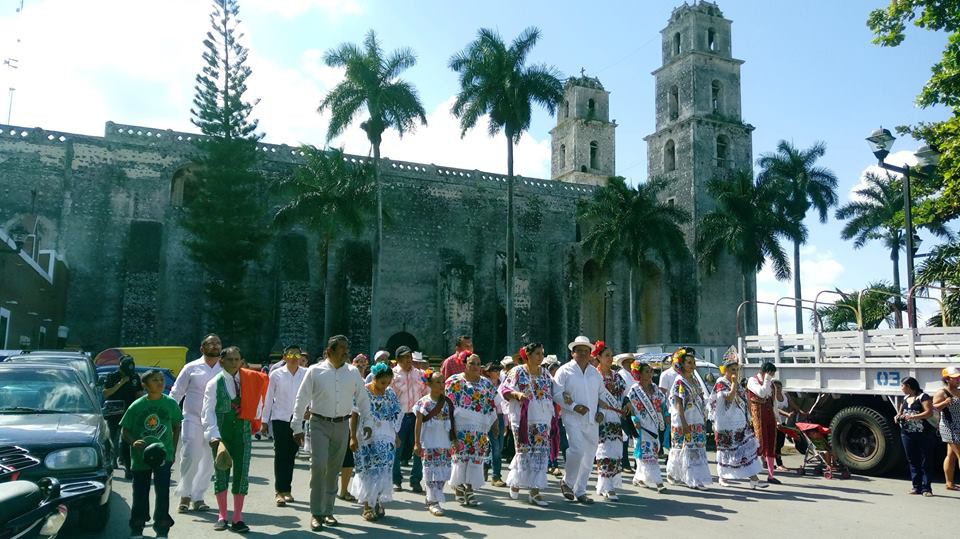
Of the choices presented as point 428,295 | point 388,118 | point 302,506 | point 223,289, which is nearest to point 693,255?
point 428,295

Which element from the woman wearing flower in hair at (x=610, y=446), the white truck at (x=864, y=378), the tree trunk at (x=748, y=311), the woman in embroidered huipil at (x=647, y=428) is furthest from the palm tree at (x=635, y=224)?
the woman wearing flower in hair at (x=610, y=446)

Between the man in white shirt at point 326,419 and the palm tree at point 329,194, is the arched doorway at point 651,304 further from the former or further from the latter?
the man in white shirt at point 326,419

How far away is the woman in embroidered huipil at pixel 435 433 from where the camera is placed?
7.28 meters

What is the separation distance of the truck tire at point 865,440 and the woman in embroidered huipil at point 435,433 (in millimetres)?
5850

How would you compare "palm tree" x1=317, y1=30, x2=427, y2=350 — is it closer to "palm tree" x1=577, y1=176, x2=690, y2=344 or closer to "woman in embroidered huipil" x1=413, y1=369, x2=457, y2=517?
"palm tree" x1=577, y1=176, x2=690, y2=344

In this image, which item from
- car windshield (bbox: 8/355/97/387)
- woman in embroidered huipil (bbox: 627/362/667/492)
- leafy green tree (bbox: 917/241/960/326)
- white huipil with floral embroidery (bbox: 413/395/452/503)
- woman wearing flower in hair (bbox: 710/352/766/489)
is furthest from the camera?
leafy green tree (bbox: 917/241/960/326)

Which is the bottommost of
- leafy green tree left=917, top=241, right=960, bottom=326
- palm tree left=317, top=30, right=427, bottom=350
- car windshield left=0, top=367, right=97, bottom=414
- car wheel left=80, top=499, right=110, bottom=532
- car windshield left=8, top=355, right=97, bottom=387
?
car wheel left=80, top=499, right=110, bottom=532

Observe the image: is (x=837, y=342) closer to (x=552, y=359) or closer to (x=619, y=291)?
(x=552, y=359)

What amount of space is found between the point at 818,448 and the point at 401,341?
22.8 metres

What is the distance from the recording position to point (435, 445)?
24.2 feet

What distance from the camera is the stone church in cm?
2602

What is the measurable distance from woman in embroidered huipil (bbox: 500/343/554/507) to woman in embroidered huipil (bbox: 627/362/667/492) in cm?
151

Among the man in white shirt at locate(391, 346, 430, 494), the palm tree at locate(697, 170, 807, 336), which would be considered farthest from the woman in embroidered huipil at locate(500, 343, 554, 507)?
the palm tree at locate(697, 170, 807, 336)

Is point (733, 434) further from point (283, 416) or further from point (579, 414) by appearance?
point (283, 416)
